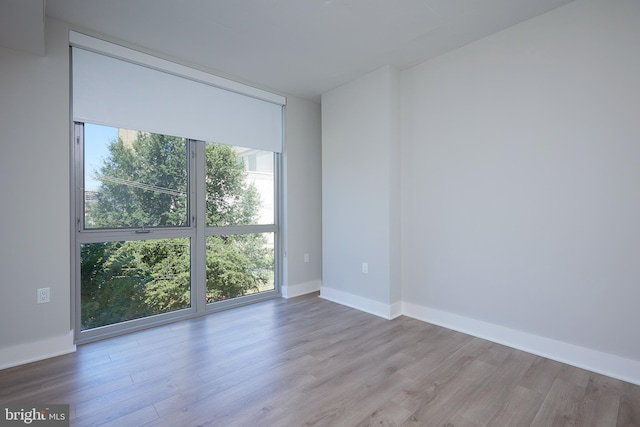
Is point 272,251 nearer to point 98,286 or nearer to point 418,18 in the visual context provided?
point 98,286

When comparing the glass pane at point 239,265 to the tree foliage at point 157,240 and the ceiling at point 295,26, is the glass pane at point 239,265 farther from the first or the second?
the ceiling at point 295,26

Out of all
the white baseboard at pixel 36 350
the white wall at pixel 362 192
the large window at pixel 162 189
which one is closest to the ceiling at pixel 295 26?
the large window at pixel 162 189

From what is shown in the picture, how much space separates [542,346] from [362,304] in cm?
170

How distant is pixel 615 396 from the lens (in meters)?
1.90

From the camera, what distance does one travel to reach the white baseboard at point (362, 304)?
330cm

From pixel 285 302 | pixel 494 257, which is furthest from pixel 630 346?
pixel 285 302

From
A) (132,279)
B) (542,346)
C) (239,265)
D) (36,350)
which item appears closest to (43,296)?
(36,350)

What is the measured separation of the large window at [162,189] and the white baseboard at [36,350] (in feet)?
0.52

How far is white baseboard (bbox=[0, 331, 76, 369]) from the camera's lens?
226cm

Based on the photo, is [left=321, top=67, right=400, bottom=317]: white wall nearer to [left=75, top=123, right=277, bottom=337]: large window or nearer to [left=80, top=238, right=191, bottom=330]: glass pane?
[left=75, top=123, right=277, bottom=337]: large window

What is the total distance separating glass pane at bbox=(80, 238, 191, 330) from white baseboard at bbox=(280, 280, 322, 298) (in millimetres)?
1214

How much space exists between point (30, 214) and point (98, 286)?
805mm

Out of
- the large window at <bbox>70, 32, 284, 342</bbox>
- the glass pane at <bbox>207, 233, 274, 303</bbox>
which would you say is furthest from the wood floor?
the glass pane at <bbox>207, 233, 274, 303</bbox>

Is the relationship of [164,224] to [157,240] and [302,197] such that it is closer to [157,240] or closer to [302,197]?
[157,240]
